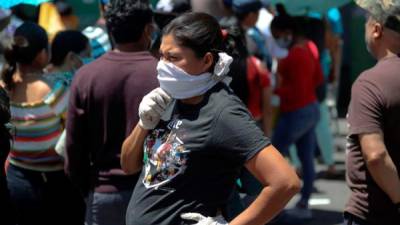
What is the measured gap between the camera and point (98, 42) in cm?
569

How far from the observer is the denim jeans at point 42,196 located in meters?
4.73

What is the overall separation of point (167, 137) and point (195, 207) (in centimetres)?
28

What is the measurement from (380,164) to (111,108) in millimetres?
1323

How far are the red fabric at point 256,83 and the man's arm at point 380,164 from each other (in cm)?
305

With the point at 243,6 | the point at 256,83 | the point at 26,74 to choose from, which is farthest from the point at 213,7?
the point at 26,74

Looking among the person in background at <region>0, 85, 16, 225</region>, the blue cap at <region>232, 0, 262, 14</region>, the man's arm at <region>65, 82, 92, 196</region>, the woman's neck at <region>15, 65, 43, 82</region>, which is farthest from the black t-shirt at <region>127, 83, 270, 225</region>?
the blue cap at <region>232, 0, 262, 14</region>

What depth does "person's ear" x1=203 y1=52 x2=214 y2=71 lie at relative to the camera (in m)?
3.05

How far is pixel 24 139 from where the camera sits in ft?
15.5

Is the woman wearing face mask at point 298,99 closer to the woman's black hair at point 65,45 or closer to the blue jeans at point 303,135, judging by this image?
the blue jeans at point 303,135

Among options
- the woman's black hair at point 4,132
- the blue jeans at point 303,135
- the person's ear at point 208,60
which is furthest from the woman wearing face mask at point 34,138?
the blue jeans at point 303,135

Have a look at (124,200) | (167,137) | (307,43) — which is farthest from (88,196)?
(307,43)

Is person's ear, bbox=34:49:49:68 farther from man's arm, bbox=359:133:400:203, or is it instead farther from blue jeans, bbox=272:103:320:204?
blue jeans, bbox=272:103:320:204

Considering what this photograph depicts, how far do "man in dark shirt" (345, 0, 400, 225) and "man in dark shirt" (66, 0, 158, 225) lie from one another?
3.37 ft

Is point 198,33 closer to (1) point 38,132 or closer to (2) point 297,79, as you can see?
(1) point 38,132
